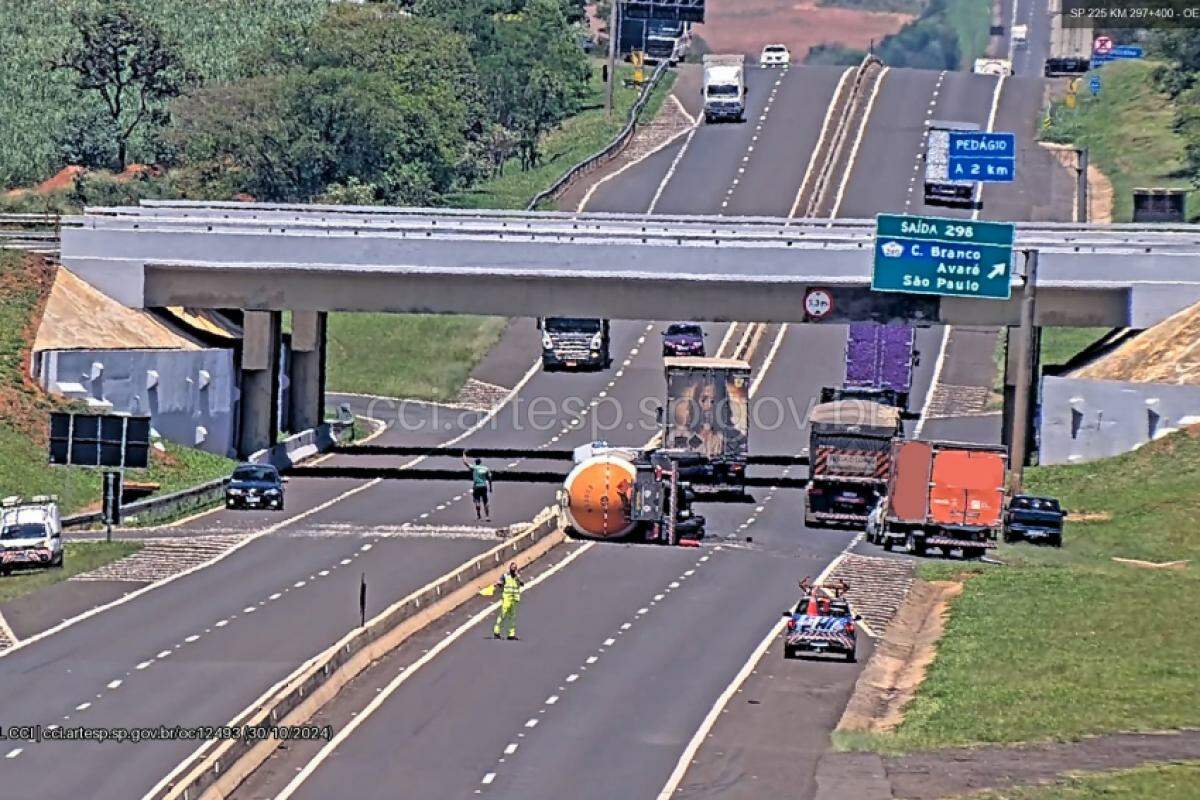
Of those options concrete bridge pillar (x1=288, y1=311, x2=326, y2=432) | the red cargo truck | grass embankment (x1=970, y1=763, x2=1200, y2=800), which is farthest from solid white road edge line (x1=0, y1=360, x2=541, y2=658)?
grass embankment (x1=970, y1=763, x2=1200, y2=800)

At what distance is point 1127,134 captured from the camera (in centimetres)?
14475

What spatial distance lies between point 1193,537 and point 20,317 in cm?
3783

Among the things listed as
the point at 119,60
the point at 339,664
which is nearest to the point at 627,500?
the point at 339,664

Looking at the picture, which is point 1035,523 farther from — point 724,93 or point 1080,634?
point 724,93

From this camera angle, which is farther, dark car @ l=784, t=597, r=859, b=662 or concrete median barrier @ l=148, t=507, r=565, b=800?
dark car @ l=784, t=597, r=859, b=662

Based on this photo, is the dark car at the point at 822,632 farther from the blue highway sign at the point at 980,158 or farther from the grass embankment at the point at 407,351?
the blue highway sign at the point at 980,158

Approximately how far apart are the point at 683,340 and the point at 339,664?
5809cm

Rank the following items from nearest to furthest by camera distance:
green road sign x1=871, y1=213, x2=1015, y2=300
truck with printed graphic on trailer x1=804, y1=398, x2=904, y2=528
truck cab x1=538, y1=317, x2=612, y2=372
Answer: truck with printed graphic on trailer x1=804, y1=398, x2=904, y2=528
green road sign x1=871, y1=213, x2=1015, y2=300
truck cab x1=538, y1=317, x2=612, y2=372

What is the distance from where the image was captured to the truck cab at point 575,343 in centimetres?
10556

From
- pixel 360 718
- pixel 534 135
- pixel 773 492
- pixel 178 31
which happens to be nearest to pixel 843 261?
pixel 773 492

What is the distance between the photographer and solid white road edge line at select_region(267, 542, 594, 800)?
1564 inches

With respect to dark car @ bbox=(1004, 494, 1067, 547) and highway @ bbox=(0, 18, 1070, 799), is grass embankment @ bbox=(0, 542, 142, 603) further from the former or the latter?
dark car @ bbox=(1004, 494, 1067, 547)

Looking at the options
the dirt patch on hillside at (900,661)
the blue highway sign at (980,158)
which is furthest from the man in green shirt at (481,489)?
the blue highway sign at (980,158)

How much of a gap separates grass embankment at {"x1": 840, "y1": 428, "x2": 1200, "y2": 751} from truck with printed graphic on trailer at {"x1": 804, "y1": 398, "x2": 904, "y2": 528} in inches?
166
